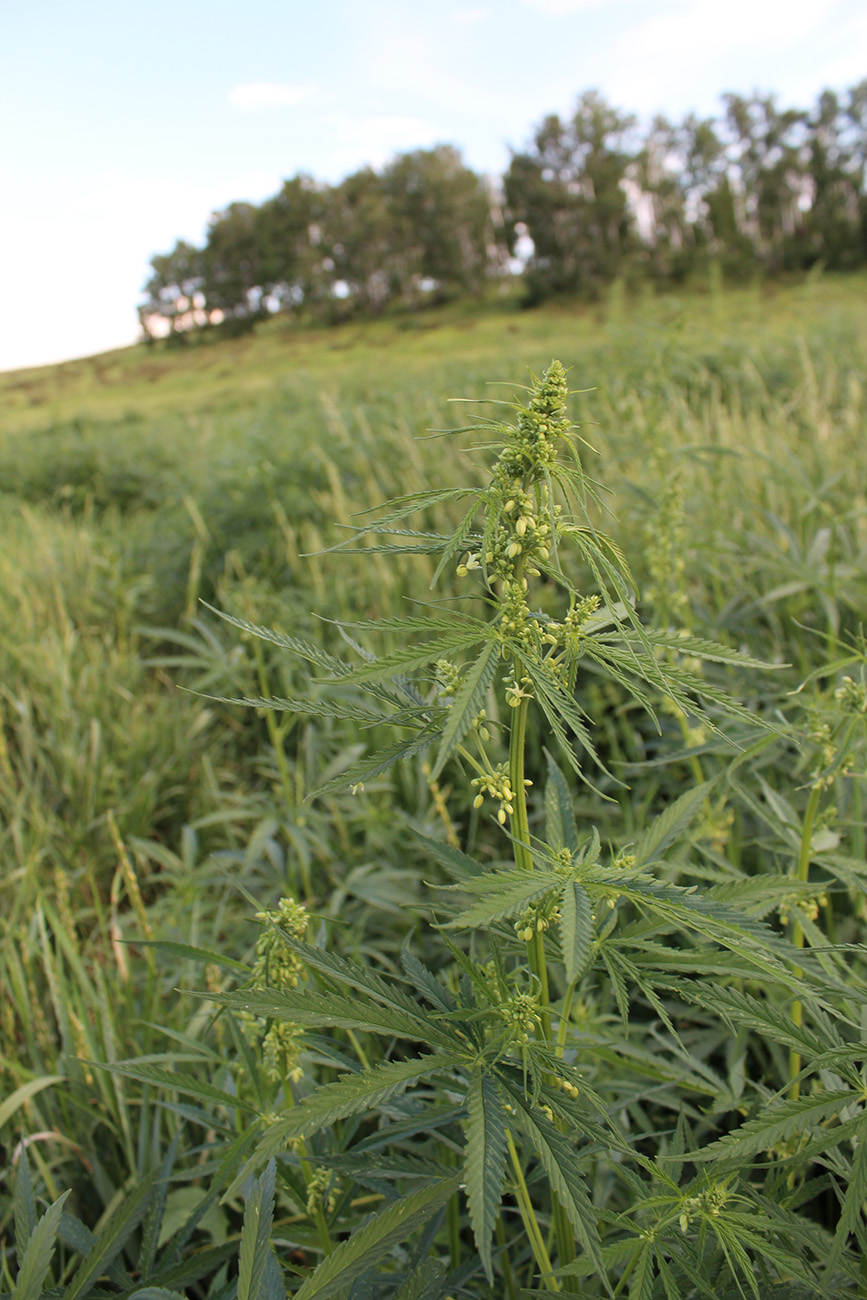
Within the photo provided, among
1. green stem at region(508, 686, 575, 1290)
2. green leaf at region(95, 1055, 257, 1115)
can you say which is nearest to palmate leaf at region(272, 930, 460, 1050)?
green stem at region(508, 686, 575, 1290)

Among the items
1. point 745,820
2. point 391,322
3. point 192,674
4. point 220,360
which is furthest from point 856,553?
point 391,322

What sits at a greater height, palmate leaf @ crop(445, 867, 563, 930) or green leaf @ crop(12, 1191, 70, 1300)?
palmate leaf @ crop(445, 867, 563, 930)

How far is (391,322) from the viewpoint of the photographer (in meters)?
42.5

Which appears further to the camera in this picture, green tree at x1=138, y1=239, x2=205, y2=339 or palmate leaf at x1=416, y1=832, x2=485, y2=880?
green tree at x1=138, y1=239, x2=205, y2=339

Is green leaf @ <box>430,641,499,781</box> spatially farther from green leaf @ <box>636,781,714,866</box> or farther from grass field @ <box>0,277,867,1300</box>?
green leaf @ <box>636,781,714,866</box>

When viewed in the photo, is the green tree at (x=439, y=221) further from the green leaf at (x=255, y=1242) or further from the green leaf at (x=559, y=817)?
the green leaf at (x=255, y=1242)

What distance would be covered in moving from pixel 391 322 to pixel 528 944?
45.9 m

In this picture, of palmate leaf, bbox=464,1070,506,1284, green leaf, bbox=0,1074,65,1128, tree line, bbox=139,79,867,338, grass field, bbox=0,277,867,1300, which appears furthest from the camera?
tree line, bbox=139,79,867,338

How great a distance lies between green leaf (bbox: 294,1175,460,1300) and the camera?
27.3 inches

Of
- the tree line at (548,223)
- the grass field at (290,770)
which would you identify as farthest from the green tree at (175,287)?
the grass field at (290,770)

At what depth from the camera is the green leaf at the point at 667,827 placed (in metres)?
0.96

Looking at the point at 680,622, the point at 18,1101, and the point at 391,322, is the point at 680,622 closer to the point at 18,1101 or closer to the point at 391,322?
the point at 18,1101

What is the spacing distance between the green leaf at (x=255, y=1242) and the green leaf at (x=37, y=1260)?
0.18 meters

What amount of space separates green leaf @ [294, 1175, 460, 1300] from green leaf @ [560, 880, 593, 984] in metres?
0.29
